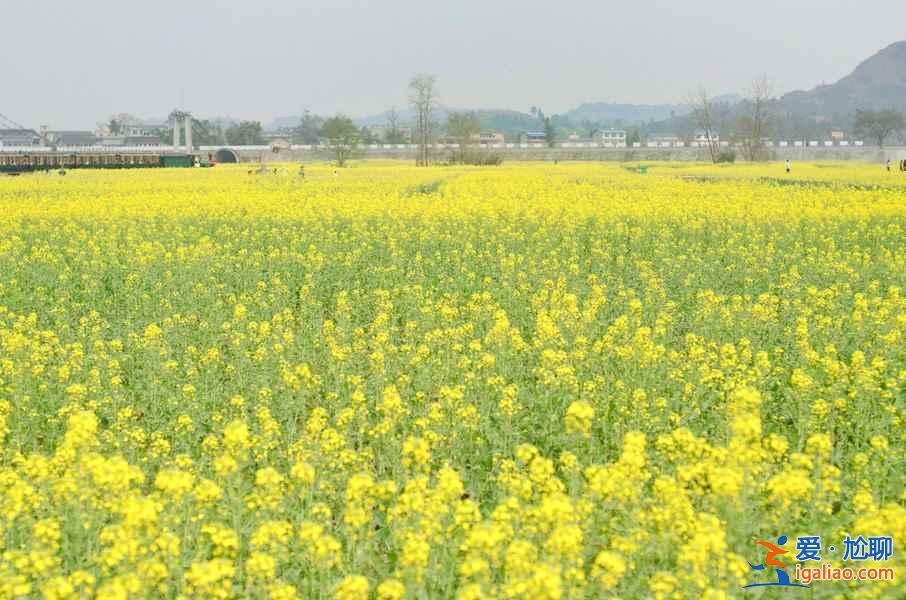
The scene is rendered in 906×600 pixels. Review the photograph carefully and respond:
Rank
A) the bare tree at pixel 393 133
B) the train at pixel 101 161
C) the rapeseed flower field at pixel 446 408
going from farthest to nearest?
1. the bare tree at pixel 393 133
2. the train at pixel 101 161
3. the rapeseed flower field at pixel 446 408

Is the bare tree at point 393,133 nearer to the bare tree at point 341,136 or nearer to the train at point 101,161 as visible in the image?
the bare tree at point 341,136

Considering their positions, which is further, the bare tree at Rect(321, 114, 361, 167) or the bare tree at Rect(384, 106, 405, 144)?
the bare tree at Rect(384, 106, 405, 144)

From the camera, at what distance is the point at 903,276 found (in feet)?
45.7

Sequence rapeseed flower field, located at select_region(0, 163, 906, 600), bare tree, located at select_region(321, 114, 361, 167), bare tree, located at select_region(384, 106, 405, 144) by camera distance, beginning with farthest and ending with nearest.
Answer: bare tree, located at select_region(384, 106, 405, 144) → bare tree, located at select_region(321, 114, 361, 167) → rapeseed flower field, located at select_region(0, 163, 906, 600)

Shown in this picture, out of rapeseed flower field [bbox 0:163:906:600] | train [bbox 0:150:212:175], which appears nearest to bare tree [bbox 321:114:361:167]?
train [bbox 0:150:212:175]

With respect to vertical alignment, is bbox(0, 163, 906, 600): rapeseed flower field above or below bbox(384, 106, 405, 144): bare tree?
below

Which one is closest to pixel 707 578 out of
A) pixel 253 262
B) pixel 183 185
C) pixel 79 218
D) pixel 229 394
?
pixel 229 394

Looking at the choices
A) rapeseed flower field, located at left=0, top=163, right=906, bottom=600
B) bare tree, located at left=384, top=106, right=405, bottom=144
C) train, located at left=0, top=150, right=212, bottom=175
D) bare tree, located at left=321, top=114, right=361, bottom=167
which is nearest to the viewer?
rapeseed flower field, located at left=0, top=163, right=906, bottom=600

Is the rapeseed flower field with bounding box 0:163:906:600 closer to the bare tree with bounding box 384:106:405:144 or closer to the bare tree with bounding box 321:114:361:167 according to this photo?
the bare tree with bounding box 321:114:361:167

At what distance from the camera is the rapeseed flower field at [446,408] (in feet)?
16.3

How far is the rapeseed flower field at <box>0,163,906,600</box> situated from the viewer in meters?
4.97

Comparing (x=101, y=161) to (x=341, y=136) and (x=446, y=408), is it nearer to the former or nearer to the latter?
(x=341, y=136)

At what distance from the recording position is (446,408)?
793 cm

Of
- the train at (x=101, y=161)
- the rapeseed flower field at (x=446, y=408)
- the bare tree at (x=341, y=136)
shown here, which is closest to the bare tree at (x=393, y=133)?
the bare tree at (x=341, y=136)
